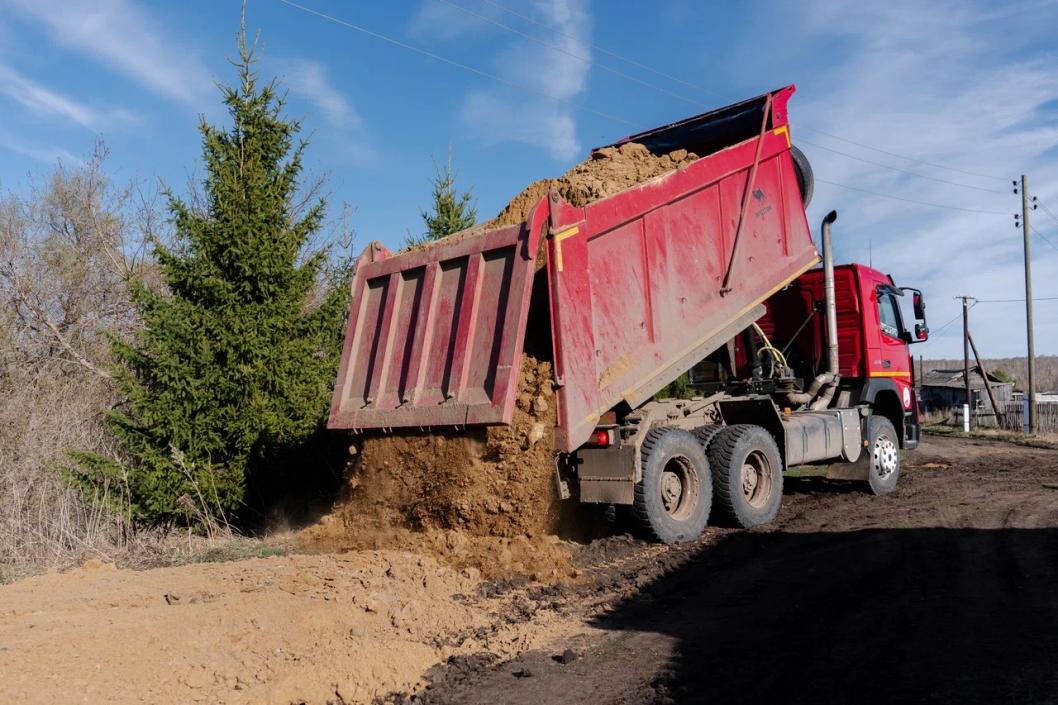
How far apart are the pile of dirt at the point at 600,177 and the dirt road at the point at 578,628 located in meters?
3.08

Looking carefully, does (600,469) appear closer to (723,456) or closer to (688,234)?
(723,456)

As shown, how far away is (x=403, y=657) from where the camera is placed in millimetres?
4340

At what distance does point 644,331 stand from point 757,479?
98.5 inches

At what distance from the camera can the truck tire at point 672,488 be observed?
6.83m

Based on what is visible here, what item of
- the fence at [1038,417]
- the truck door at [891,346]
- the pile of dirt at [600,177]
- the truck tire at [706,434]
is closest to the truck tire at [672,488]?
the truck tire at [706,434]

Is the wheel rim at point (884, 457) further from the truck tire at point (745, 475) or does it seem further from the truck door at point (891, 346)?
the truck tire at point (745, 475)

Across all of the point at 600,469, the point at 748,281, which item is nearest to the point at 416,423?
the point at 600,469

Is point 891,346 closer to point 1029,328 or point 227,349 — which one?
point 227,349

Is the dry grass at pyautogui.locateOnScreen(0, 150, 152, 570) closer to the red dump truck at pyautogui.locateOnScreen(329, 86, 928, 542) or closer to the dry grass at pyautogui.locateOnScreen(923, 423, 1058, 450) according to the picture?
the red dump truck at pyautogui.locateOnScreen(329, 86, 928, 542)

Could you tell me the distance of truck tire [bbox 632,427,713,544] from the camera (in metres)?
6.83

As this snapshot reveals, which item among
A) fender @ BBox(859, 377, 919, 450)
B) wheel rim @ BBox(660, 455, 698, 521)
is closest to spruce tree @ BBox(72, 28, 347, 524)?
wheel rim @ BBox(660, 455, 698, 521)

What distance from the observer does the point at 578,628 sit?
16.4 feet

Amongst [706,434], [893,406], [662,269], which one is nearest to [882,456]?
[893,406]

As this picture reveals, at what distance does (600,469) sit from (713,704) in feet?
9.67
